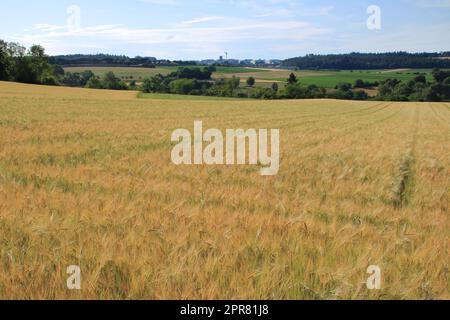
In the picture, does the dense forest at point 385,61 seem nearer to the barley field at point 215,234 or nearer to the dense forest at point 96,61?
the dense forest at point 96,61

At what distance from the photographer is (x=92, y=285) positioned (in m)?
2.60

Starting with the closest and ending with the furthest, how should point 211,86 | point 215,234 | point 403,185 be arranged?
point 215,234 < point 403,185 < point 211,86

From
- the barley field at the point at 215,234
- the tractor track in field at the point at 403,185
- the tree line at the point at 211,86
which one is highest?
the tree line at the point at 211,86

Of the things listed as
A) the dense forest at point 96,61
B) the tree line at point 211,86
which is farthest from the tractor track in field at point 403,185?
the dense forest at point 96,61

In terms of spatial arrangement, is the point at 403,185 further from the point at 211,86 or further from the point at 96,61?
the point at 96,61

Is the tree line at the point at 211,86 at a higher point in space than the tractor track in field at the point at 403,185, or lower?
higher

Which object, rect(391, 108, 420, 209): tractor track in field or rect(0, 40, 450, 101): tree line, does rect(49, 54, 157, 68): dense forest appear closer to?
rect(0, 40, 450, 101): tree line

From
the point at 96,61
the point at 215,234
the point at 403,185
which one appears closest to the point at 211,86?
the point at 96,61

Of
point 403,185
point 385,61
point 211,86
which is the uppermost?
point 385,61

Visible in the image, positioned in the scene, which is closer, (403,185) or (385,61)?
(403,185)

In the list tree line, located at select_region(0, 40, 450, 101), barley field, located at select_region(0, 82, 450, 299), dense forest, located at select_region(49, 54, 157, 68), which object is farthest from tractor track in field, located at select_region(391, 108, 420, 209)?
dense forest, located at select_region(49, 54, 157, 68)

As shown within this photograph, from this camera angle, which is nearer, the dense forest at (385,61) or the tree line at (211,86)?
the tree line at (211,86)

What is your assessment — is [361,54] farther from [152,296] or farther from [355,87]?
[152,296]
